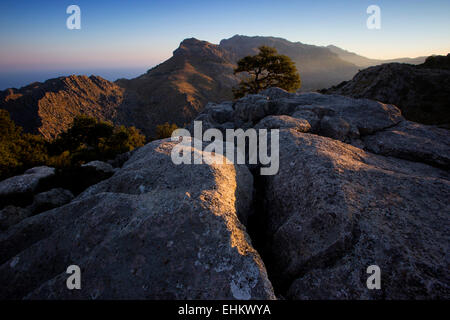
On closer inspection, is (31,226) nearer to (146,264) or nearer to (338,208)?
(146,264)

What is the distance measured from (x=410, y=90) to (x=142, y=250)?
56.6 meters

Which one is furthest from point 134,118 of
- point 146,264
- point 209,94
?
point 146,264

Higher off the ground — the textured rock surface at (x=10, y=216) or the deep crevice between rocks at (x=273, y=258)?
the textured rock surface at (x=10, y=216)

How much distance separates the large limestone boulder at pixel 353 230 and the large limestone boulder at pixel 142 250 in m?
1.56

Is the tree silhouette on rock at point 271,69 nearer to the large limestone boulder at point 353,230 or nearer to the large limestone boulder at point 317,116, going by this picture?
the large limestone boulder at point 317,116

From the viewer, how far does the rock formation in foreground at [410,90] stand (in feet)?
116

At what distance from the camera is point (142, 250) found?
5.32m

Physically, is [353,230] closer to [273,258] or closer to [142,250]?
[273,258]

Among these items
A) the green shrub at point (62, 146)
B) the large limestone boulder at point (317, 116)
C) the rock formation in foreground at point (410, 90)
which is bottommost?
the green shrub at point (62, 146)

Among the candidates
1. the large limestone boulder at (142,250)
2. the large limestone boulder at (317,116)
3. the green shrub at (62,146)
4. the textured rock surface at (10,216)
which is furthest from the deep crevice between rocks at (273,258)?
the green shrub at (62,146)

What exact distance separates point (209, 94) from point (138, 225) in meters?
190

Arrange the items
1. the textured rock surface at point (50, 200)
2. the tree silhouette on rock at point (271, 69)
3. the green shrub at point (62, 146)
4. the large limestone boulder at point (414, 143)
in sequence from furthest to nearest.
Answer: the tree silhouette on rock at point (271, 69), the green shrub at point (62, 146), the large limestone boulder at point (414, 143), the textured rock surface at point (50, 200)

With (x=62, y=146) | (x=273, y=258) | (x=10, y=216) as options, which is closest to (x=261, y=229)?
(x=273, y=258)
